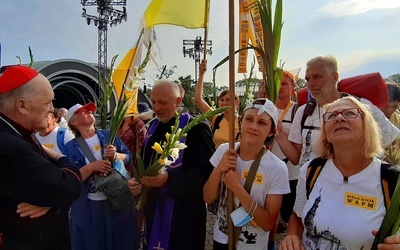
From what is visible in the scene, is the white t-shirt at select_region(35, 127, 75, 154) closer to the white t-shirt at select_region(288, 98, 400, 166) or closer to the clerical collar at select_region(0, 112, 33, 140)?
the clerical collar at select_region(0, 112, 33, 140)

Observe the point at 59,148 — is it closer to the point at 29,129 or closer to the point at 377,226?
the point at 29,129

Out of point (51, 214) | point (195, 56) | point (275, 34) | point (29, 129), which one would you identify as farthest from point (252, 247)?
point (195, 56)

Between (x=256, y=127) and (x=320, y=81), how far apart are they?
992 millimetres

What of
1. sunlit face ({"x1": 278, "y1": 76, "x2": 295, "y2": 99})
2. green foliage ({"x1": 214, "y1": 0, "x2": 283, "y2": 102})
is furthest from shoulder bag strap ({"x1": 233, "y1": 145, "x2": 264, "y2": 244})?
sunlit face ({"x1": 278, "y1": 76, "x2": 295, "y2": 99})

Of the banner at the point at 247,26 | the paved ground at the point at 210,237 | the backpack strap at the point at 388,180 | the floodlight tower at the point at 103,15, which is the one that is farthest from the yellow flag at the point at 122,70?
the floodlight tower at the point at 103,15

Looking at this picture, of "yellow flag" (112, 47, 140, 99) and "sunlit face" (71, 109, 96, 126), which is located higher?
"yellow flag" (112, 47, 140, 99)

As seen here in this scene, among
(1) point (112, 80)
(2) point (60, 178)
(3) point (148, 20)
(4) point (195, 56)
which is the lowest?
(2) point (60, 178)

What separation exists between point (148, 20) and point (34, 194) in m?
1.93

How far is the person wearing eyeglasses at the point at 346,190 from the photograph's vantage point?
1.48m

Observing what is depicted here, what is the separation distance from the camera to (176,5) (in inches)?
105

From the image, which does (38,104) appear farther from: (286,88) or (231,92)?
(286,88)

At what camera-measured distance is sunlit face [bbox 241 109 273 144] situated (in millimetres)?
2031

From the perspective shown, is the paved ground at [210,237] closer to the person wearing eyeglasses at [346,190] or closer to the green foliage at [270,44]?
the person wearing eyeglasses at [346,190]

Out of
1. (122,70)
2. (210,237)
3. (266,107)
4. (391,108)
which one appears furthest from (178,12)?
(210,237)
